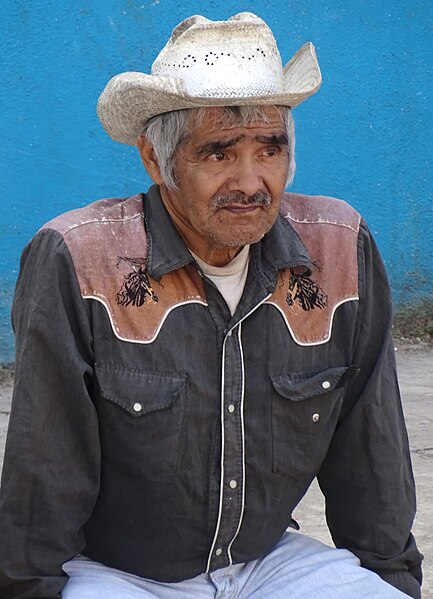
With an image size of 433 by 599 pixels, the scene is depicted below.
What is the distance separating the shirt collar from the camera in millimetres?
2498

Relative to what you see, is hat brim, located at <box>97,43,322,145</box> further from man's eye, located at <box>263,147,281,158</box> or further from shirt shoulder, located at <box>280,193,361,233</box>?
shirt shoulder, located at <box>280,193,361,233</box>

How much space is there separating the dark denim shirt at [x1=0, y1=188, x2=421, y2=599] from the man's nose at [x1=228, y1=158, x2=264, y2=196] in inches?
7.0

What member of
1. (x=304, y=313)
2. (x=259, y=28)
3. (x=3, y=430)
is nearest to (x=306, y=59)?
(x=259, y=28)

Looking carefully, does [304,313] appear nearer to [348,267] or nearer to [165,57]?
Result: [348,267]

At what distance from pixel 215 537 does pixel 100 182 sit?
3.21 metres

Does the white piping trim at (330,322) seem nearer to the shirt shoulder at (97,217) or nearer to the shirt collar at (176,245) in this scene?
the shirt collar at (176,245)

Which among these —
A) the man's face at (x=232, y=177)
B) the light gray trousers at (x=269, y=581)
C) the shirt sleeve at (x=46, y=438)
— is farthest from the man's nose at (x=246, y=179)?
A: the light gray trousers at (x=269, y=581)

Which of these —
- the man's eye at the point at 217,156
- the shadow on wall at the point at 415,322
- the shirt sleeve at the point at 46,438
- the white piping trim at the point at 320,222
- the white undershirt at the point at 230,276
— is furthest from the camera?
the shadow on wall at the point at 415,322

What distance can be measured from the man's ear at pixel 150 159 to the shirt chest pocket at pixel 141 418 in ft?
1.42

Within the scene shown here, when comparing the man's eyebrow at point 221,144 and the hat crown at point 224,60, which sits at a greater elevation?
the hat crown at point 224,60

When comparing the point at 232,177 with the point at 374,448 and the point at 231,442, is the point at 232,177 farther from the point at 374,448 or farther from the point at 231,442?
the point at 374,448

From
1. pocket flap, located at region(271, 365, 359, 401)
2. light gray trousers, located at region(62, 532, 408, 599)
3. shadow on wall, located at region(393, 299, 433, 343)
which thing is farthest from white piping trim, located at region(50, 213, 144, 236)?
shadow on wall, located at region(393, 299, 433, 343)

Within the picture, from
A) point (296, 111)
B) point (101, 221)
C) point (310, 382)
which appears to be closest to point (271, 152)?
point (101, 221)

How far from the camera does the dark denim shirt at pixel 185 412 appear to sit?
7.83 feet
